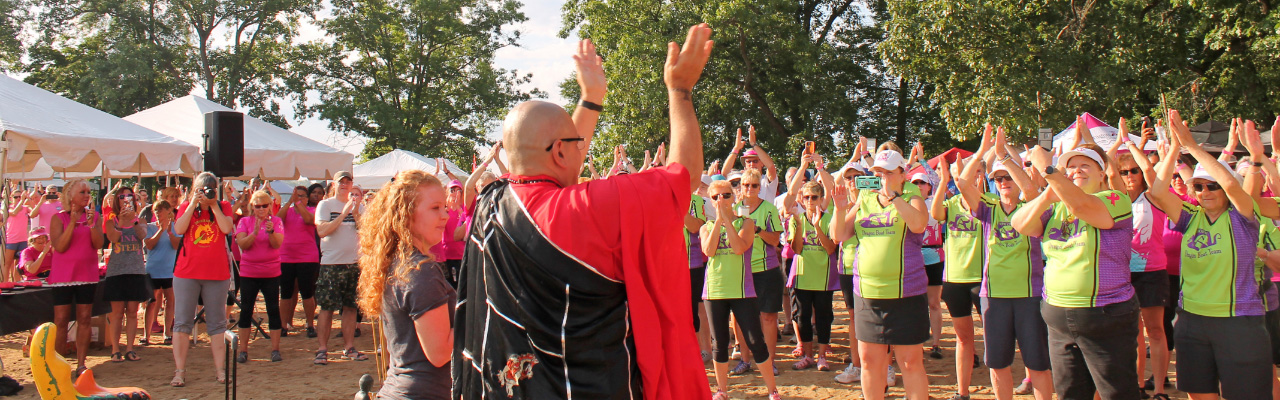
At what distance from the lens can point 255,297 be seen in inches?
305

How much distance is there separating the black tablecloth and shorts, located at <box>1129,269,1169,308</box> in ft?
27.4

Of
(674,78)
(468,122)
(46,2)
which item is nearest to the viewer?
A: (674,78)

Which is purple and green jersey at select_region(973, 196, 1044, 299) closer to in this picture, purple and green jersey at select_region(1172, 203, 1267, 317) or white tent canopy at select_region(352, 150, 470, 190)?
purple and green jersey at select_region(1172, 203, 1267, 317)

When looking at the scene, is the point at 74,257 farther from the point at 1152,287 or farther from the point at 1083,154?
the point at 1152,287

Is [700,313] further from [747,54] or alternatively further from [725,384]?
[747,54]

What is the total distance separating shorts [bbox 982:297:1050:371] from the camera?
180 inches

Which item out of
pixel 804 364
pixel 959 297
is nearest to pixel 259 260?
pixel 804 364

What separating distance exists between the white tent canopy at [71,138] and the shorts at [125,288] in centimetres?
114

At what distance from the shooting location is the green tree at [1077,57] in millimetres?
13617

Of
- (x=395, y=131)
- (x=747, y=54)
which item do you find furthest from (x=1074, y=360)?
(x=395, y=131)

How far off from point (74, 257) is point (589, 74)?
6.91m

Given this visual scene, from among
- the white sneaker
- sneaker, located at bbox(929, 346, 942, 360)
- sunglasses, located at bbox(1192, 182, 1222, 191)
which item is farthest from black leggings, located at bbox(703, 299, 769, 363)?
sunglasses, located at bbox(1192, 182, 1222, 191)

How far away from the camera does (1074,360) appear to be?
403 centimetres

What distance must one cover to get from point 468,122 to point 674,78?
1257 inches
